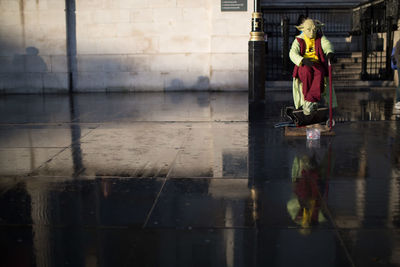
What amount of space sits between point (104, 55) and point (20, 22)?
270cm

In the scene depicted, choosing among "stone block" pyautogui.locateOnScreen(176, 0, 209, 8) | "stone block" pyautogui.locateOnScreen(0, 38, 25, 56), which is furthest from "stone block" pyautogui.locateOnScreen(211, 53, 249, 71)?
"stone block" pyautogui.locateOnScreen(0, 38, 25, 56)

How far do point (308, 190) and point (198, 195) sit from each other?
3.37 ft

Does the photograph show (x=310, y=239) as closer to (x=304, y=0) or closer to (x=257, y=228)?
(x=257, y=228)

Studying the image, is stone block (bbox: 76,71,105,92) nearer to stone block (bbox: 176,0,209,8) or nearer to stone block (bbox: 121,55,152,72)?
stone block (bbox: 121,55,152,72)

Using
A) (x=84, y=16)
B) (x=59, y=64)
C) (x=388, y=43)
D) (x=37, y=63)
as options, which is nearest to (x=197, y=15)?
(x=84, y=16)

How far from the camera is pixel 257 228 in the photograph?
387cm

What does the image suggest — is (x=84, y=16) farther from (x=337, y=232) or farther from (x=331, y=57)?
(x=337, y=232)

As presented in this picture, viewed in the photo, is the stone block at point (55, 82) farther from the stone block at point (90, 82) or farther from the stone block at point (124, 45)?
→ the stone block at point (124, 45)

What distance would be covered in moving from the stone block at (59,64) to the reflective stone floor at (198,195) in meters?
7.08

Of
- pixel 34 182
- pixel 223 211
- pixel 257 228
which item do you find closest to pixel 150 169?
pixel 34 182

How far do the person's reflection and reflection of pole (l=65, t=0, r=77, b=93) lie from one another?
11465 millimetres

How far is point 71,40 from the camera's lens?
1623cm

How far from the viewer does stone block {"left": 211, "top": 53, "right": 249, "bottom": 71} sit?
51.1ft

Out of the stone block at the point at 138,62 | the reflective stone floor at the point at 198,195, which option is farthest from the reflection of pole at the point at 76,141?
the stone block at the point at 138,62
